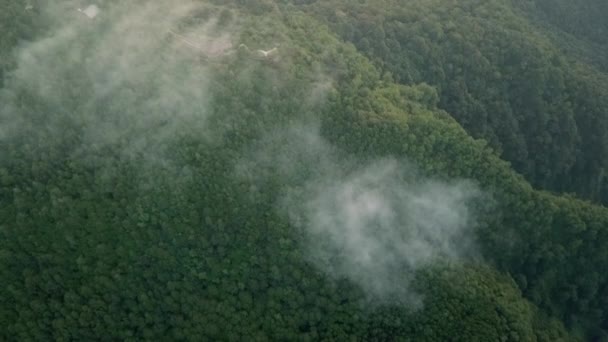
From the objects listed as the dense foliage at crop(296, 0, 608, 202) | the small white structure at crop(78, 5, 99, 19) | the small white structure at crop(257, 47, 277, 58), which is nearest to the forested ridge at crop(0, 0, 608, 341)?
the small white structure at crop(257, 47, 277, 58)

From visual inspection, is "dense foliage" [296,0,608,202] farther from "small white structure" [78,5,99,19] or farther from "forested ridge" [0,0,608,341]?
"small white structure" [78,5,99,19]

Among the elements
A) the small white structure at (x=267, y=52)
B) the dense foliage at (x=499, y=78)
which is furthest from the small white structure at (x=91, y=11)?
the dense foliage at (x=499, y=78)

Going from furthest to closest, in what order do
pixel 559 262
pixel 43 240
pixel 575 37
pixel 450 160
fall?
pixel 575 37
pixel 559 262
pixel 450 160
pixel 43 240

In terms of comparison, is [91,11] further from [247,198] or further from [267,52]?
[247,198]

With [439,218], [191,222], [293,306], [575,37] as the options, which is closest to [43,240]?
[191,222]

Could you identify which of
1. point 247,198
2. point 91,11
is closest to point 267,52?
point 247,198

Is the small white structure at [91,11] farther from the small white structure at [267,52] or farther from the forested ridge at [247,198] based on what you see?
the small white structure at [267,52]

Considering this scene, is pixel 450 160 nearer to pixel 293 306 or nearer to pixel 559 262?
pixel 559 262
